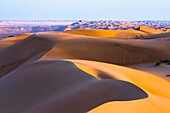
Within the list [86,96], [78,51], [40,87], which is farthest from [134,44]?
[86,96]

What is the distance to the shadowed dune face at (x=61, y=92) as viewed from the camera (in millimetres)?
4703

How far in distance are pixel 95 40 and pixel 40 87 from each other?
45.8 feet

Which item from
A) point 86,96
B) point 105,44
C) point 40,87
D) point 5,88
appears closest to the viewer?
point 86,96

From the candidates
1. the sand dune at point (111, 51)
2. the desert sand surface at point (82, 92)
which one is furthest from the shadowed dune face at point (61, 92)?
the sand dune at point (111, 51)

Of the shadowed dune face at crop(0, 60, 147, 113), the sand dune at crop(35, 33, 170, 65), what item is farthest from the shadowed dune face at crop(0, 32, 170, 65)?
the shadowed dune face at crop(0, 60, 147, 113)

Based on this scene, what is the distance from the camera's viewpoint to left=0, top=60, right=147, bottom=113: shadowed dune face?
15.4 feet

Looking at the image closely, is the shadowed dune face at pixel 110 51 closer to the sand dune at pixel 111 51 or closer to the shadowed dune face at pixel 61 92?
the sand dune at pixel 111 51

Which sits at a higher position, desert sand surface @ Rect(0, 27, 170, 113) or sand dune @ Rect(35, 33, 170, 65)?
desert sand surface @ Rect(0, 27, 170, 113)

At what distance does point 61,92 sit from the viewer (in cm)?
597

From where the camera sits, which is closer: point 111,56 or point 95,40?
point 111,56

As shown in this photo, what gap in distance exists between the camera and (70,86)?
629 centimetres

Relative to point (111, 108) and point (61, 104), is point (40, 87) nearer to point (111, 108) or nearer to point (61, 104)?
point (61, 104)

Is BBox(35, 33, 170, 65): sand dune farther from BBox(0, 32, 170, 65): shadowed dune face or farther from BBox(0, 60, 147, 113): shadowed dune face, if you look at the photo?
BBox(0, 60, 147, 113): shadowed dune face

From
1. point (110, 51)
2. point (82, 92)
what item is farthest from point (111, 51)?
point (82, 92)
